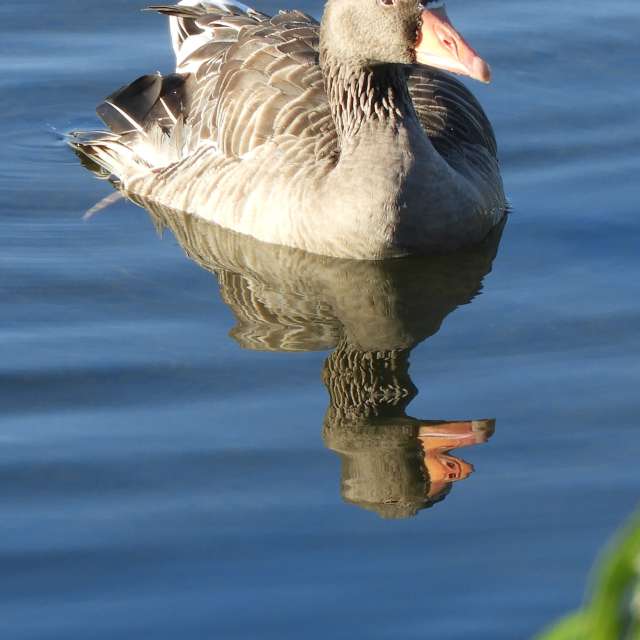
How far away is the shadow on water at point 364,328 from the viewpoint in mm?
5617

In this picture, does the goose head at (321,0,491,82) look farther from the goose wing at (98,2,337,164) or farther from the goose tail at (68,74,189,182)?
the goose tail at (68,74,189,182)

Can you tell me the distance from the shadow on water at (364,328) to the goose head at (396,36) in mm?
1372

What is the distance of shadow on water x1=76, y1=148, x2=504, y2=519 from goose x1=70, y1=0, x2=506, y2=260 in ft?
0.49

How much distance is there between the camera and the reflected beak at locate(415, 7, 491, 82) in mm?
7043

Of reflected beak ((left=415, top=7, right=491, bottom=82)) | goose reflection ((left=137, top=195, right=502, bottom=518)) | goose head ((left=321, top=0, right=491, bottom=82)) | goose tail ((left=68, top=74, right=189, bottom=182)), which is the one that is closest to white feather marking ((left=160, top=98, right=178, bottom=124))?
goose tail ((left=68, top=74, right=189, bottom=182))

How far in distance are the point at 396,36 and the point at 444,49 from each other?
1.37 feet

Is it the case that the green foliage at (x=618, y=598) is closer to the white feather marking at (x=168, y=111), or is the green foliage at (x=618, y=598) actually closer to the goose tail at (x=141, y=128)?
the goose tail at (x=141, y=128)

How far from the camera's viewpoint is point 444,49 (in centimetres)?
731

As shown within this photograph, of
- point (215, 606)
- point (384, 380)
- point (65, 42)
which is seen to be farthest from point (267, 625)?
point (65, 42)

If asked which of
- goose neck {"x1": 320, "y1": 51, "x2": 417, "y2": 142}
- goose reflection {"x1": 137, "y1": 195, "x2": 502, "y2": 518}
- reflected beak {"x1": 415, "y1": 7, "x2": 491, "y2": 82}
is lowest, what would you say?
goose reflection {"x1": 137, "y1": 195, "x2": 502, "y2": 518}

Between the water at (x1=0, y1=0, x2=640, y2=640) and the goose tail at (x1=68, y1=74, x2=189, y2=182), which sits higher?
the goose tail at (x1=68, y1=74, x2=189, y2=182)

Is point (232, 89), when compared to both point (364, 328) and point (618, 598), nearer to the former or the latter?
point (364, 328)

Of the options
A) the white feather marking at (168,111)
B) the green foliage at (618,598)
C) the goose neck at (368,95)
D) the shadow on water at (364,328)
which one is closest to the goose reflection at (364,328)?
the shadow on water at (364,328)

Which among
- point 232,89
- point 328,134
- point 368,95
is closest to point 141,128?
point 232,89
